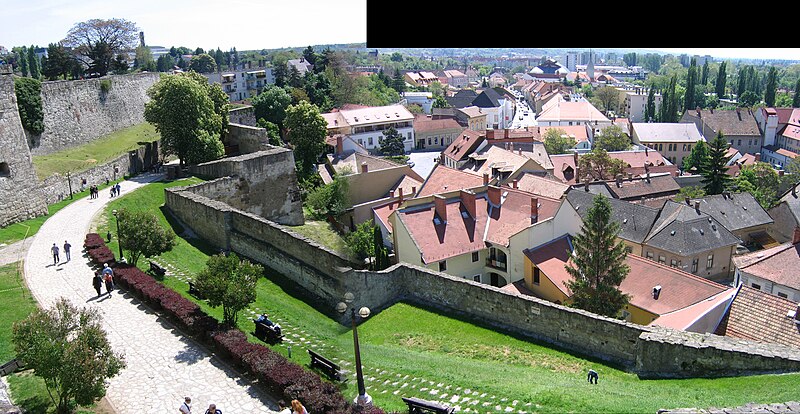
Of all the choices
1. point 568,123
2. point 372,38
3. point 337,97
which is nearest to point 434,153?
point 337,97

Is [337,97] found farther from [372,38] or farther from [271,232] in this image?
[372,38]

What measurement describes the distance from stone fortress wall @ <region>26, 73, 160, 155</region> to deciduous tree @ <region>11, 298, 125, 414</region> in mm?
25341

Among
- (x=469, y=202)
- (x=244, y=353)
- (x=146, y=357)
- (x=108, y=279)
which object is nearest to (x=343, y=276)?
(x=244, y=353)

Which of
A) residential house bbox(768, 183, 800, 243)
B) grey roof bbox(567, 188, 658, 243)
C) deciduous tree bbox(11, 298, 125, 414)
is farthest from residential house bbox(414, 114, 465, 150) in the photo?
deciduous tree bbox(11, 298, 125, 414)

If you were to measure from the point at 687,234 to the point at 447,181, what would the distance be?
40.9ft

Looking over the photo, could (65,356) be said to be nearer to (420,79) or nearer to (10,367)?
(10,367)

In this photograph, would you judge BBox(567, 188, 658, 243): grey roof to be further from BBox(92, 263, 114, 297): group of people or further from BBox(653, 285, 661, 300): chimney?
BBox(92, 263, 114, 297): group of people

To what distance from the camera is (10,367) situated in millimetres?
12188

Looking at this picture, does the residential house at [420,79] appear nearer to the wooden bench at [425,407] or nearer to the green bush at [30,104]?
the green bush at [30,104]

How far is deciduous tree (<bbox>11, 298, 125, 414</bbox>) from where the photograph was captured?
1011 centimetres

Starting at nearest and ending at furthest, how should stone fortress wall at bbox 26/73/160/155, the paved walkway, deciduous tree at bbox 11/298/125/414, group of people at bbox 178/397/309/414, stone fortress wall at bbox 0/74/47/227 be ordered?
1. group of people at bbox 178/397/309/414
2. deciduous tree at bbox 11/298/125/414
3. the paved walkway
4. stone fortress wall at bbox 0/74/47/227
5. stone fortress wall at bbox 26/73/160/155

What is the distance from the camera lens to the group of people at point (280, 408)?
9977mm

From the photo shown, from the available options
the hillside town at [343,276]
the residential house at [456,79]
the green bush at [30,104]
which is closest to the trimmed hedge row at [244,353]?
the hillside town at [343,276]

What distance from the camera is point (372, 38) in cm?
170
